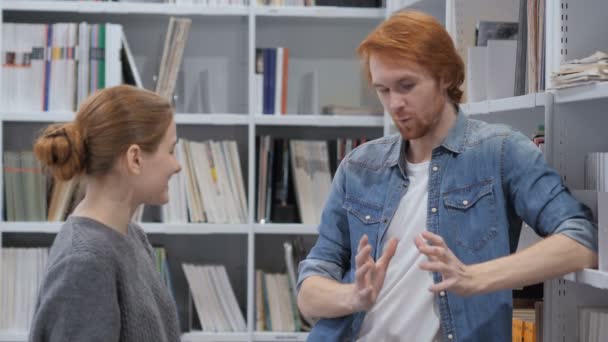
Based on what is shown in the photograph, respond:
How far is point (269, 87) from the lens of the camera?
3305mm

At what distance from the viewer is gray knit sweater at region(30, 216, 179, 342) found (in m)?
1.41

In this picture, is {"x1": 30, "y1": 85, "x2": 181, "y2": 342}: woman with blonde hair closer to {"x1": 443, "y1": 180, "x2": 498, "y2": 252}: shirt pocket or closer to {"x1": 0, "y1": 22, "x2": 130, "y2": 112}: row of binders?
{"x1": 443, "y1": 180, "x2": 498, "y2": 252}: shirt pocket

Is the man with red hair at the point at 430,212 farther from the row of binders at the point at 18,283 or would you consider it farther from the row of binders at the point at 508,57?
the row of binders at the point at 18,283

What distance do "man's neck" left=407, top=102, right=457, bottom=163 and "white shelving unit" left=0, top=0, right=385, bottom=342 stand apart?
154 centimetres

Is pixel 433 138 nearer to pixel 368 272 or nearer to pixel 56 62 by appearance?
pixel 368 272

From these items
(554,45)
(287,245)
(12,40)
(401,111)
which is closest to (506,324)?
(401,111)

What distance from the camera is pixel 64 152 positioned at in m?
1.56

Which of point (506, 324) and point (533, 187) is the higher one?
point (533, 187)

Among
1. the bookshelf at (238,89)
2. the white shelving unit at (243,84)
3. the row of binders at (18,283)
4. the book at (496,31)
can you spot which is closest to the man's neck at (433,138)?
the book at (496,31)

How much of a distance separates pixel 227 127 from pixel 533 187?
211 centimetres

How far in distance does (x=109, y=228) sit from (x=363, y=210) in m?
0.51

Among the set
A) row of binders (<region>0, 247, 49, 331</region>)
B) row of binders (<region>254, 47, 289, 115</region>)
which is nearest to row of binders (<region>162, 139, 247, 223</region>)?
row of binders (<region>254, 47, 289, 115</region>)

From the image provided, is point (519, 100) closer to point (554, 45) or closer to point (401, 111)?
point (554, 45)

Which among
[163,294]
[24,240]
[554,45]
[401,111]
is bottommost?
[24,240]
